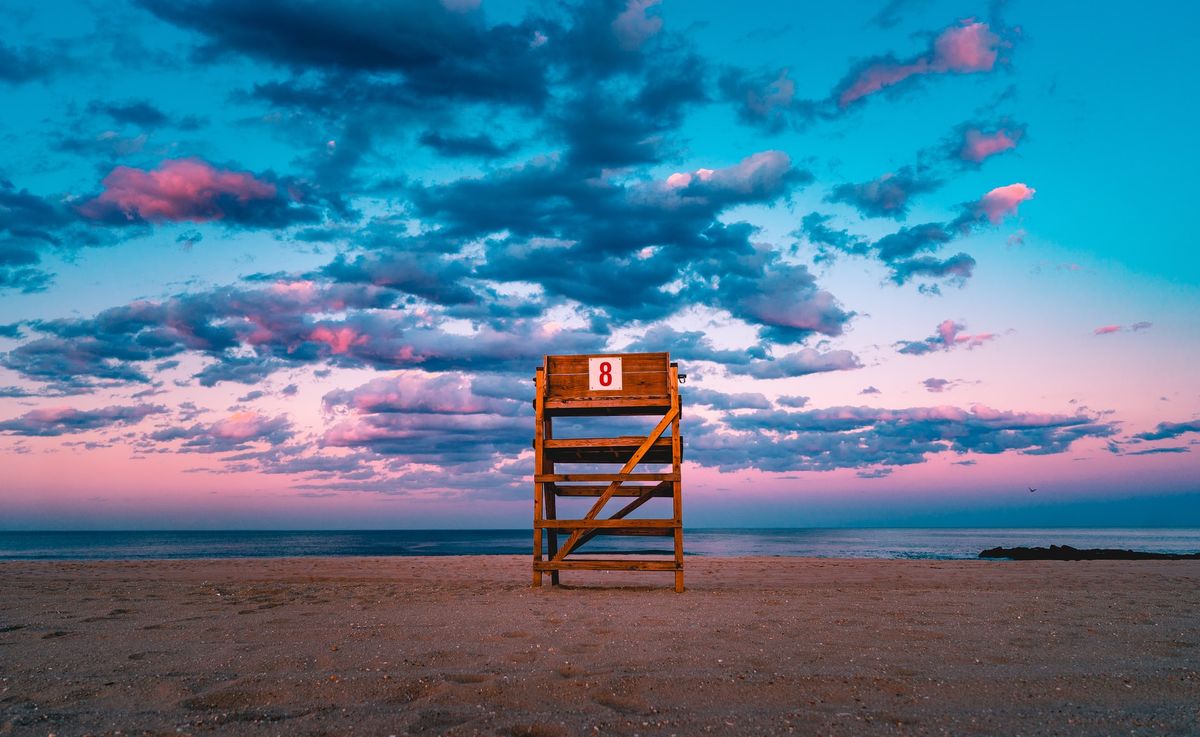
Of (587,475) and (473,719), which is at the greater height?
(587,475)

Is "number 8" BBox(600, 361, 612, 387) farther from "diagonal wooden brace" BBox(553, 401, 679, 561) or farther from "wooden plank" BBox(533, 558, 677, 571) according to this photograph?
"wooden plank" BBox(533, 558, 677, 571)

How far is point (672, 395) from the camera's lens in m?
12.2

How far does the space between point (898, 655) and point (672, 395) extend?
638cm

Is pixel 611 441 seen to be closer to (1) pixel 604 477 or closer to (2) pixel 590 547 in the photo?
(1) pixel 604 477

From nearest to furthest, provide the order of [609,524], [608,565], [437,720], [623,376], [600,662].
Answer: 1. [437,720]
2. [600,662]
3. [609,524]
4. [608,565]
5. [623,376]

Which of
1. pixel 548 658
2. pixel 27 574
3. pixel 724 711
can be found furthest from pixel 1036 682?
pixel 27 574

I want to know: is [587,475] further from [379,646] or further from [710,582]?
[379,646]

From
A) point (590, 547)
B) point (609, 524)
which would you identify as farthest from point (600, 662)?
point (590, 547)

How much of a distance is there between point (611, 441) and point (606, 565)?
2.21 metres

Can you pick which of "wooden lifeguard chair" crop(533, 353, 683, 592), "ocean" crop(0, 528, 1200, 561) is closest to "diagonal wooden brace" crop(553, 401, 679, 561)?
"wooden lifeguard chair" crop(533, 353, 683, 592)

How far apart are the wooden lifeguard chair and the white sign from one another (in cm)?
2

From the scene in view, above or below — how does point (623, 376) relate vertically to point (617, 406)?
above

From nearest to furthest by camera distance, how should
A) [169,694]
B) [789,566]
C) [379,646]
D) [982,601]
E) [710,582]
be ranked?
[169,694] → [379,646] → [982,601] → [710,582] → [789,566]

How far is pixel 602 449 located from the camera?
42.4ft
